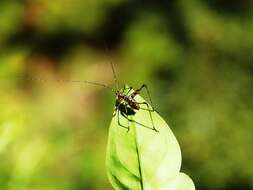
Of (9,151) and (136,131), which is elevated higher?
(136,131)

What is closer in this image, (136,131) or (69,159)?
(136,131)

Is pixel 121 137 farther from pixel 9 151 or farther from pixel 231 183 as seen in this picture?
pixel 231 183

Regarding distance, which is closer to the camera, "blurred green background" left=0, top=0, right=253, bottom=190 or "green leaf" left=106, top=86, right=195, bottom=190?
"green leaf" left=106, top=86, right=195, bottom=190

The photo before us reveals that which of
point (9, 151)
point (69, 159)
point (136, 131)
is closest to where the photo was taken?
point (136, 131)

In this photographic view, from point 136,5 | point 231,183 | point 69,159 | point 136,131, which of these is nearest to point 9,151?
point 136,131

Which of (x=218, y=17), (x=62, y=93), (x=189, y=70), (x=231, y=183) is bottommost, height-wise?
(x=231, y=183)
